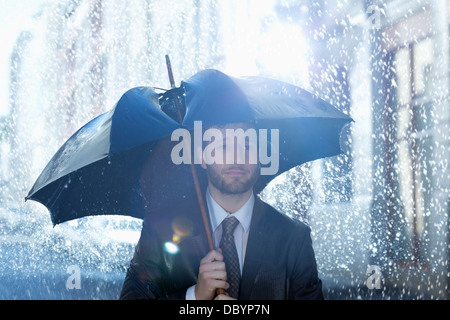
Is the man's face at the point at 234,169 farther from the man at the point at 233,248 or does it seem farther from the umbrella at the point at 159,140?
the umbrella at the point at 159,140

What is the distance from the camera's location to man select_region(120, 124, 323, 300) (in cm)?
254

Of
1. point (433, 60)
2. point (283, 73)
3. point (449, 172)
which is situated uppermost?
point (283, 73)

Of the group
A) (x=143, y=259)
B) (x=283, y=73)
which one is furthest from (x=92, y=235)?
(x=143, y=259)

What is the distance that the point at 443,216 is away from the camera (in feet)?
23.3

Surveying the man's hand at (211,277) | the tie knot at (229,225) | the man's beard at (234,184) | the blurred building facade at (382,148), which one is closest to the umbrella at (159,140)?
the man's beard at (234,184)

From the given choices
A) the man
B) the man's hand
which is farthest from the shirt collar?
the man's hand

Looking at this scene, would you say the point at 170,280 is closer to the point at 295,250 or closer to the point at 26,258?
the point at 295,250

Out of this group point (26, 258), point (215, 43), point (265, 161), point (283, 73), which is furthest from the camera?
point (215, 43)

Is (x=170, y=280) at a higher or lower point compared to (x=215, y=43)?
lower

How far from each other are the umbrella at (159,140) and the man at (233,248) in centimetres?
17

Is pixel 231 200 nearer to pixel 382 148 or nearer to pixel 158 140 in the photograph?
pixel 158 140

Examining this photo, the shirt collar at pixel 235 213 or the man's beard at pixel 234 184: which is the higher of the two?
the man's beard at pixel 234 184

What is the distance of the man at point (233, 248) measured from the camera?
2539 mm

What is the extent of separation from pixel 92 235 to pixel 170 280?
30.9ft
